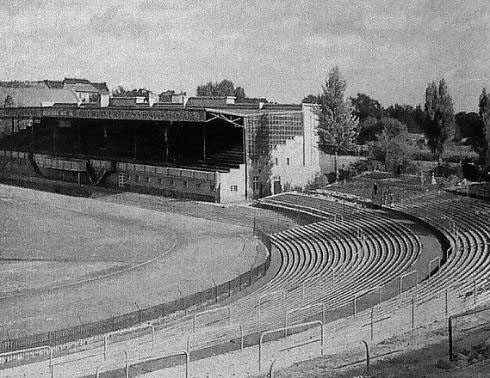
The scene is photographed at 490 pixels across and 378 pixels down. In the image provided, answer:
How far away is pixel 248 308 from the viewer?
26.0 m

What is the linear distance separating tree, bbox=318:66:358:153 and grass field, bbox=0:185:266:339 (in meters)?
14.7

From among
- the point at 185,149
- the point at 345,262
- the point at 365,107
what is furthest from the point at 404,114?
the point at 345,262

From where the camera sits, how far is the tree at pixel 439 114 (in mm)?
53875

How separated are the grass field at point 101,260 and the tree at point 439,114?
638 inches

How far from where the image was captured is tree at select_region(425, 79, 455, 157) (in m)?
53.9

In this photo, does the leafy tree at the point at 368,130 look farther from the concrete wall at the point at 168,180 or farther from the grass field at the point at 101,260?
the grass field at the point at 101,260

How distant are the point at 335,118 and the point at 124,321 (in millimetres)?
38856

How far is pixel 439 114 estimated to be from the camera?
54.1 m

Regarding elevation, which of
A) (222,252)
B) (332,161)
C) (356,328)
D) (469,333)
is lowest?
(222,252)

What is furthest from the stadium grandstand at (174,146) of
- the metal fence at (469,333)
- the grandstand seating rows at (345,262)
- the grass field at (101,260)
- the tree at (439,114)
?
the metal fence at (469,333)

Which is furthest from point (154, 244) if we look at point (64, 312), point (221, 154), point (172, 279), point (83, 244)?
point (221, 154)

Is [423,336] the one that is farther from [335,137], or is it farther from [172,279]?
[335,137]

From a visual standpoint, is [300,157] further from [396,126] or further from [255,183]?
[396,126]

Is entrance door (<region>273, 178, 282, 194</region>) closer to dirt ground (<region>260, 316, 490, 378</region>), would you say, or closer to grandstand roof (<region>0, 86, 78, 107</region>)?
dirt ground (<region>260, 316, 490, 378</region>)
